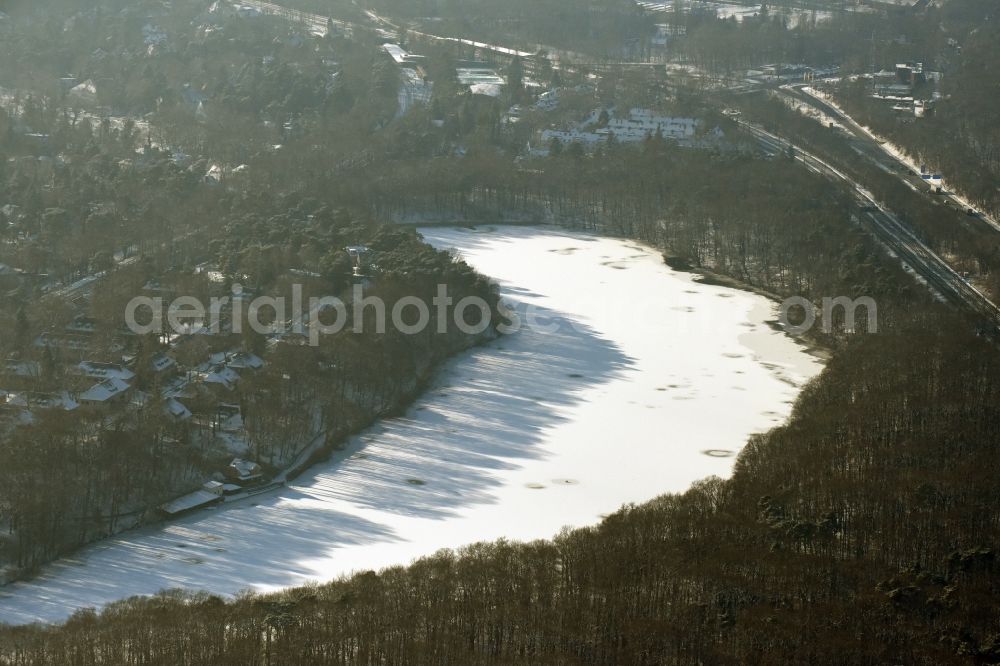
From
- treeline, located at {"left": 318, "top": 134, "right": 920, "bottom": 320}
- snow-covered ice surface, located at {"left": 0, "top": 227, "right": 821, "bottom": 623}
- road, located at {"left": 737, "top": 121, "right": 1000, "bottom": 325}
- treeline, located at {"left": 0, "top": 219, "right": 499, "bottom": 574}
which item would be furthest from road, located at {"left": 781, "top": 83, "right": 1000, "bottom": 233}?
treeline, located at {"left": 0, "top": 219, "right": 499, "bottom": 574}

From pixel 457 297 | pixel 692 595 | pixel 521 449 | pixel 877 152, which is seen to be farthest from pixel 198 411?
pixel 877 152

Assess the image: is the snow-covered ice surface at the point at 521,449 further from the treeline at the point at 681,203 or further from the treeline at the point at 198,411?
the treeline at the point at 681,203

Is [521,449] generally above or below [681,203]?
below

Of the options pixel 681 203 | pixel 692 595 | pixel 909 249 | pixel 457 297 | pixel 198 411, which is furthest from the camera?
pixel 681 203

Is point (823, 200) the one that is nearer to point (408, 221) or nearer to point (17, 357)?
point (408, 221)

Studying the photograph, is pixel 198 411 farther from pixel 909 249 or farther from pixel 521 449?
pixel 909 249

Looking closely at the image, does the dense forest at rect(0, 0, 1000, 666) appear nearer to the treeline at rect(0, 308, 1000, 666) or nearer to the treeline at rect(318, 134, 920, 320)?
the treeline at rect(0, 308, 1000, 666)
